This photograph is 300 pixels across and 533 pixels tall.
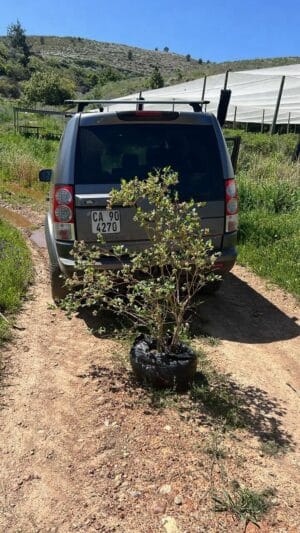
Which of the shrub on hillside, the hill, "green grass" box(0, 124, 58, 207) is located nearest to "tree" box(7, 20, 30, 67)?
the hill

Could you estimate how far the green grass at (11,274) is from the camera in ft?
15.2

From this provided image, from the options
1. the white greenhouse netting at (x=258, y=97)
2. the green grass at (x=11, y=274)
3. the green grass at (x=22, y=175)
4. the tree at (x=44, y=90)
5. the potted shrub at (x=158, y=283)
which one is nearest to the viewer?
the potted shrub at (x=158, y=283)

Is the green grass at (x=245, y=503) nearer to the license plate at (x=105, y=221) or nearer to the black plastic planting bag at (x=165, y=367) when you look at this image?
the black plastic planting bag at (x=165, y=367)

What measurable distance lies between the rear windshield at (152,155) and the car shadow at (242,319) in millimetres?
1244

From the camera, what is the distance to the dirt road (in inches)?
92.1

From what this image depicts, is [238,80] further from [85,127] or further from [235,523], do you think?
[235,523]

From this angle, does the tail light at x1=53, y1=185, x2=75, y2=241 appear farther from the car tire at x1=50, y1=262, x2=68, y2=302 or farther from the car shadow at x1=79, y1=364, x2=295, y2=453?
the car shadow at x1=79, y1=364, x2=295, y2=453

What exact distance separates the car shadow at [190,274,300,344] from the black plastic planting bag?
1097mm

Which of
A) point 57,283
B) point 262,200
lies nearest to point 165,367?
point 57,283

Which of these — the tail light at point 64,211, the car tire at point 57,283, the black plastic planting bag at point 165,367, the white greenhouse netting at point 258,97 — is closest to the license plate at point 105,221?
the tail light at point 64,211

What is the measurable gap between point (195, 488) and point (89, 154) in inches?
111

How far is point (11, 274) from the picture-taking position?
5.44 m

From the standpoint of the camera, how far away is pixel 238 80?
28.2 meters

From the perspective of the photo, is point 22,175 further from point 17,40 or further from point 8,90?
point 17,40
